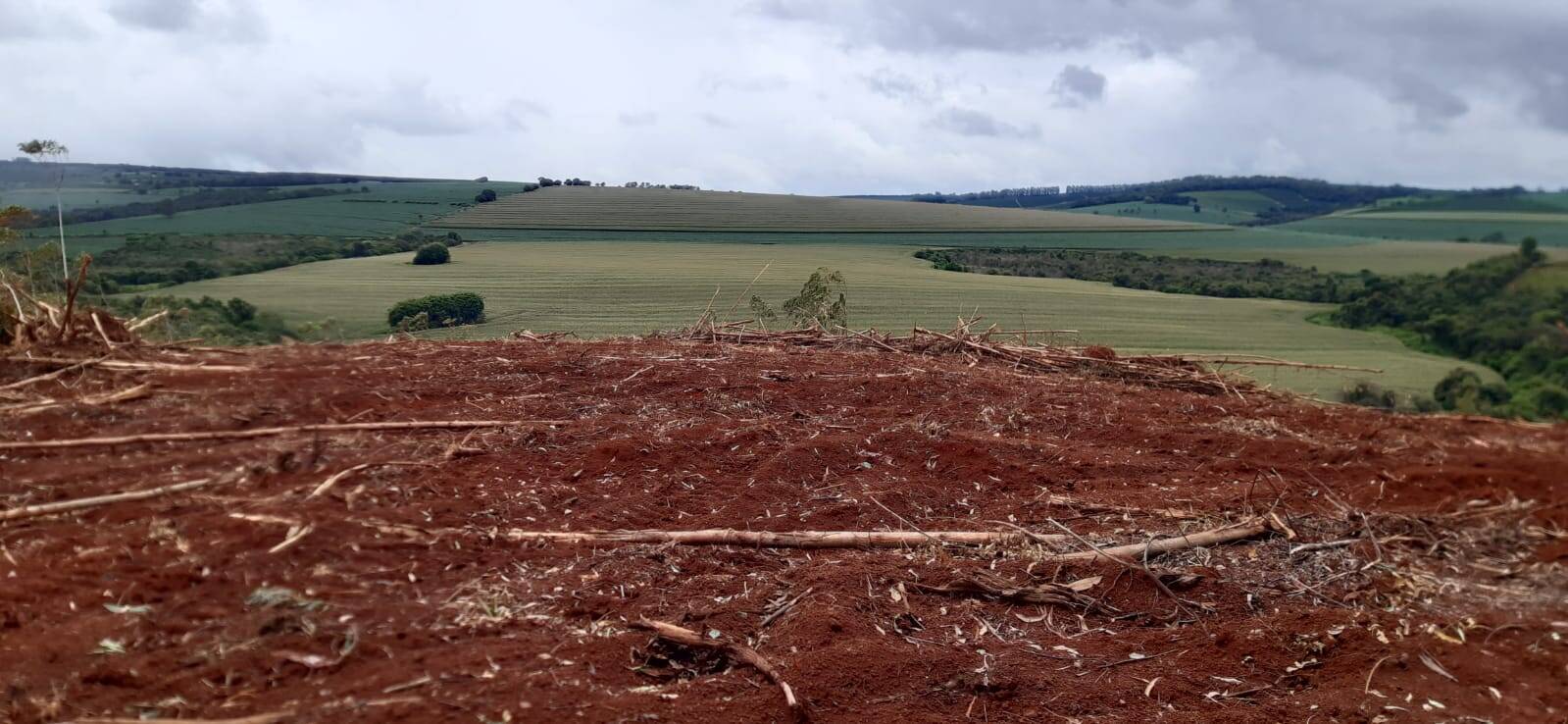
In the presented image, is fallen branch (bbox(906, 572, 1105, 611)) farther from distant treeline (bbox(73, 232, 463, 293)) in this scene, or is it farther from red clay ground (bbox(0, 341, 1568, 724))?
distant treeline (bbox(73, 232, 463, 293))

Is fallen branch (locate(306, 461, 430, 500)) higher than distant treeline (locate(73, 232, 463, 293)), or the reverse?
distant treeline (locate(73, 232, 463, 293))

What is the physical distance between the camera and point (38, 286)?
723 centimetres

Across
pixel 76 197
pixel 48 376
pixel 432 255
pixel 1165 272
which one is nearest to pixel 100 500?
pixel 48 376

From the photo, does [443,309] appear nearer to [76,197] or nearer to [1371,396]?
[76,197]

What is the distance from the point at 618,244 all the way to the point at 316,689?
20612 mm

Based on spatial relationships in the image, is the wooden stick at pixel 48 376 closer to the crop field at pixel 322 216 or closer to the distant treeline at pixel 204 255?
the distant treeline at pixel 204 255

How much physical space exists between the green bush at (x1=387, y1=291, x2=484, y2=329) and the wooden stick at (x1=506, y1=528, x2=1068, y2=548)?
6060 millimetres

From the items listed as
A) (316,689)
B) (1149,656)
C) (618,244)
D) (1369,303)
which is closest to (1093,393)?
(1369,303)

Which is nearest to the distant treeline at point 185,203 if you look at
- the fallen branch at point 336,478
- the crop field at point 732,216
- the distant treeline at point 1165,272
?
the crop field at point 732,216

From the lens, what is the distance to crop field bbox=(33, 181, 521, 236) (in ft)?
39.0

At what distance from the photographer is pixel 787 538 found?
3980 mm

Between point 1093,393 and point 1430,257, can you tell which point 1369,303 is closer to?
point 1430,257

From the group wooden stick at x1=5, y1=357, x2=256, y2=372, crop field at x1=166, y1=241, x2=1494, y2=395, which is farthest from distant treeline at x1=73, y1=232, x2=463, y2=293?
wooden stick at x1=5, y1=357, x2=256, y2=372

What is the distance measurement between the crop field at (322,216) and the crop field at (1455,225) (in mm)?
11337
